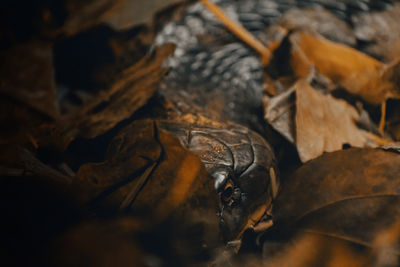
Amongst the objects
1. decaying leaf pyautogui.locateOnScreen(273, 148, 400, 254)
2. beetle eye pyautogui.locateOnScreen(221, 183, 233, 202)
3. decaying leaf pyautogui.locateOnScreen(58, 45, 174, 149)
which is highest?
decaying leaf pyautogui.locateOnScreen(58, 45, 174, 149)

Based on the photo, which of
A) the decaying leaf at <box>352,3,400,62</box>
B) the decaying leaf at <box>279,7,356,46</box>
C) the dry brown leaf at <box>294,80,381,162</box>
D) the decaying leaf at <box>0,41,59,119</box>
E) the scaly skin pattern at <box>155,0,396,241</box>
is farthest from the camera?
the decaying leaf at <box>279,7,356,46</box>

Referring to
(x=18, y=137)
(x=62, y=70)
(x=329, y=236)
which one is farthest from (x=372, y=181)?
(x=62, y=70)

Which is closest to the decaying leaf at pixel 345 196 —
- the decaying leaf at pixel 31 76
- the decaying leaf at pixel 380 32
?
the decaying leaf at pixel 380 32

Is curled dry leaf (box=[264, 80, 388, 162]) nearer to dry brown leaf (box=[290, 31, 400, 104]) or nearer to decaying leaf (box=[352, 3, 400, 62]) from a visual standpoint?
dry brown leaf (box=[290, 31, 400, 104])

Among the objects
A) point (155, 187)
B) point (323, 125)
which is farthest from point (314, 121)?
point (155, 187)

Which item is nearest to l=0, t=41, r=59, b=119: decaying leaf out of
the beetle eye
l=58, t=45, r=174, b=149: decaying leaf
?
l=58, t=45, r=174, b=149: decaying leaf

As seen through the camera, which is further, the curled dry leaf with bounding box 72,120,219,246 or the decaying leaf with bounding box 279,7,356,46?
the decaying leaf with bounding box 279,7,356,46
